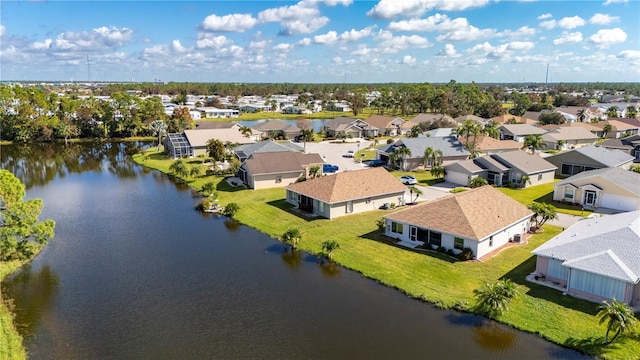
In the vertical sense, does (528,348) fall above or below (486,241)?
below

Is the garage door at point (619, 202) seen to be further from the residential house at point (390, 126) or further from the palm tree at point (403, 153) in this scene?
the residential house at point (390, 126)

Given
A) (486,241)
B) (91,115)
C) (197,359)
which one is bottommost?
(197,359)

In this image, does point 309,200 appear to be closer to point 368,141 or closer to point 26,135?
point 368,141

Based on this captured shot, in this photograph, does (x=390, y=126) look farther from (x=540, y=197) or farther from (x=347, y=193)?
(x=347, y=193)

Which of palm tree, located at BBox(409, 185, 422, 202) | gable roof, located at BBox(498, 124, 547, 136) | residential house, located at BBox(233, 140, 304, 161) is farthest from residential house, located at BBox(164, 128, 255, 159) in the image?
gable roof, located at BBox(498, 124, 547, 136)

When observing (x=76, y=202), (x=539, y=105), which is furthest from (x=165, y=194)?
(x=539, y=105)

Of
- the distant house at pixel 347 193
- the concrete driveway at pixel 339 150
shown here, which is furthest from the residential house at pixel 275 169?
the concrete driveway at pixel 339 150

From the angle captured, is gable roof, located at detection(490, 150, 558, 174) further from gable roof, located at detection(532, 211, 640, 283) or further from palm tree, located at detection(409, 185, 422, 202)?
gable roof, located at detection(532, 211, 640, 283)

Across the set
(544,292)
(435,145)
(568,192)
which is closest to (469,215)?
(544,292)
